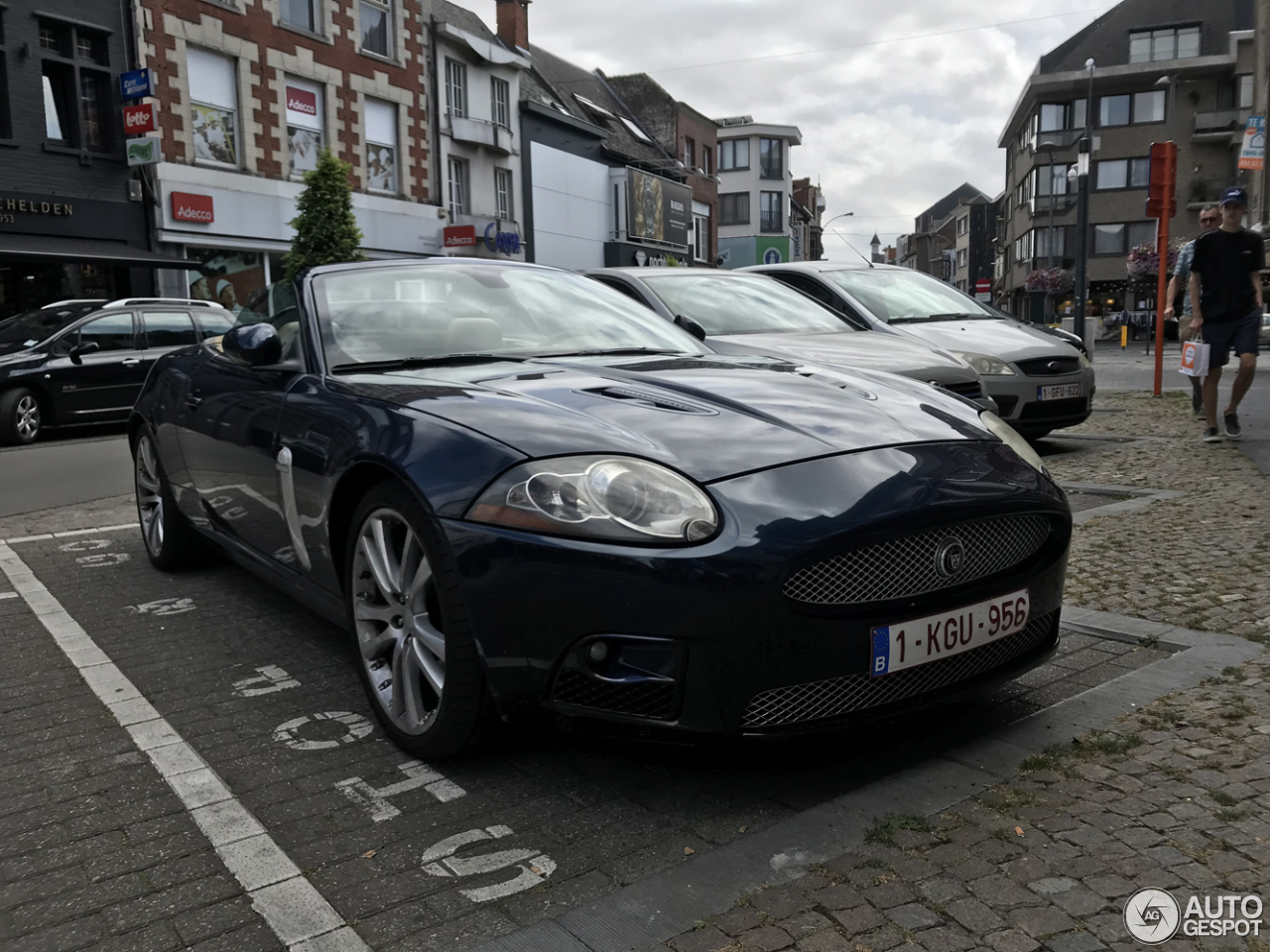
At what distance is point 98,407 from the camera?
13227mm

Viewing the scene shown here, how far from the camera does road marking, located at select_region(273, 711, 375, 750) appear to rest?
3.15 metres

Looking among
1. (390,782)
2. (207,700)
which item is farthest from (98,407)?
(390,782)

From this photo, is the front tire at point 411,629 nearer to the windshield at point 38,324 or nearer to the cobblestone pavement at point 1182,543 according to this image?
the cobblestone pavement at point 1182,543

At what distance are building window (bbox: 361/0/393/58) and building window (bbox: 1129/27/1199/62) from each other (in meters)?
46.8

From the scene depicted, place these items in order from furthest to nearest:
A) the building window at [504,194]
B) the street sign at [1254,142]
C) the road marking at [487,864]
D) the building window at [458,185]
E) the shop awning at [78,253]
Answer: the building window at [504,194] < the building window at [458,185] < the street sign at [1254,142] < the shop awning at [78,253] < the road marking at [487,864]

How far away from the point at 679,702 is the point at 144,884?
1.19 metres

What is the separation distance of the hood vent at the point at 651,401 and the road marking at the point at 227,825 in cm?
138

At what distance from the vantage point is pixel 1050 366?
824 centimetres

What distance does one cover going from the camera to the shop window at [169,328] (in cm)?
1389

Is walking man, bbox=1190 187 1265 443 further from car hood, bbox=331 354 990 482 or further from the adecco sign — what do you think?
the adecco sign

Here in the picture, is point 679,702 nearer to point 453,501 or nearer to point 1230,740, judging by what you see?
point 453,501

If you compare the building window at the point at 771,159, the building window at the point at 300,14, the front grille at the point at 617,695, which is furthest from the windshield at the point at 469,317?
the building window at the point at 771,159

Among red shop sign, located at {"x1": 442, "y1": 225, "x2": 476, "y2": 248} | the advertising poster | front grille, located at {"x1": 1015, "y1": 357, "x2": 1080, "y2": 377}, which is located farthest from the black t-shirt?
the advertising poster

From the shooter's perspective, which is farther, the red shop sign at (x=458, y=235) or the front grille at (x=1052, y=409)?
the red shop sign at (x=458, y=235)
